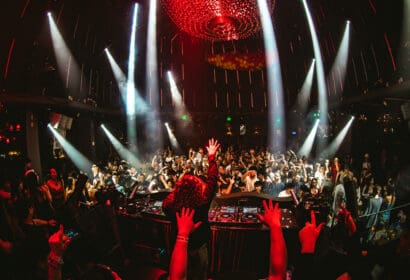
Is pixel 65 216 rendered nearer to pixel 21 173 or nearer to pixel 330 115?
pixel 21 173

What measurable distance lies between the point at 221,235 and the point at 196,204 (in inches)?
81.1

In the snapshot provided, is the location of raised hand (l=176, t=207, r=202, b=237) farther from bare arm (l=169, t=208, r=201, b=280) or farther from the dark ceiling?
the dark ceiling

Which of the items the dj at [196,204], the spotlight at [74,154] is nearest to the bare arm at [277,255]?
the dj at [196,204]

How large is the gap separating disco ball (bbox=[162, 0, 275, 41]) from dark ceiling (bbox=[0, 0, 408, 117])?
1515 mm

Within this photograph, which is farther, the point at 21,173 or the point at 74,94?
the point at 74,94

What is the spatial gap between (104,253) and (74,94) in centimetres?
906

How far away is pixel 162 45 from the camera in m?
18.3

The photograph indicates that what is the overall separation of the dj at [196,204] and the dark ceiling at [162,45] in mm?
4423

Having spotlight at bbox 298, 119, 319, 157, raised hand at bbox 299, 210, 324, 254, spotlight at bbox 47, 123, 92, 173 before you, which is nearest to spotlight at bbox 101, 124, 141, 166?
spotlight at bbox 47, 123, 92, 173

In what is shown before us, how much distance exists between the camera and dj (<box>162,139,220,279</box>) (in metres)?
2.26

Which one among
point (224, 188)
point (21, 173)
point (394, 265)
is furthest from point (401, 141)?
point (21, 173)

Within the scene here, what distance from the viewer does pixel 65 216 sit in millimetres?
4426

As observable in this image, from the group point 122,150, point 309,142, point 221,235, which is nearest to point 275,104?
point 309,142

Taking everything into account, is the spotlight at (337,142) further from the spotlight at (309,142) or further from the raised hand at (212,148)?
the raised hand at (212,148)
